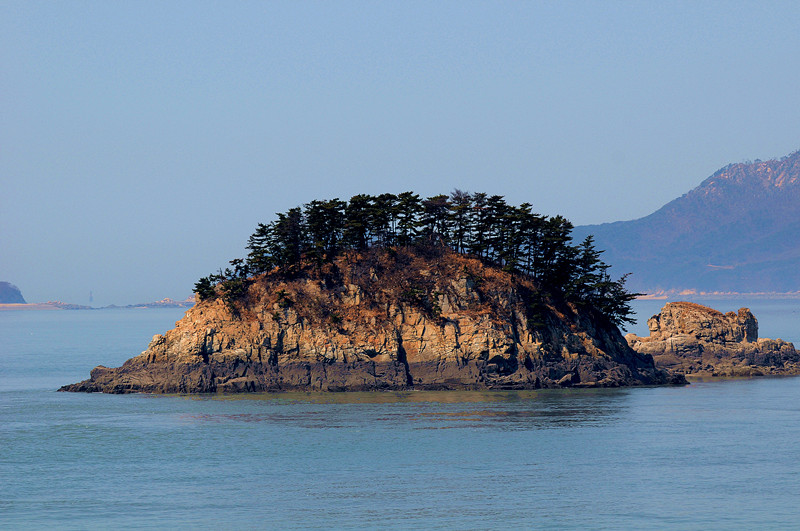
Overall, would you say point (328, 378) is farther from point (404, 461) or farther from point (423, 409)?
point (404, 461)

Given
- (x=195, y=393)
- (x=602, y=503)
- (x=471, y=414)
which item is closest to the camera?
(x=602, y=503)

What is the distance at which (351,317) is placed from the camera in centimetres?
11000

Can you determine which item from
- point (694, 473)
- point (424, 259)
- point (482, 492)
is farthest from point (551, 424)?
point (424, 259)

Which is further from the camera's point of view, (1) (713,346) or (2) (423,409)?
(1) (713,346)

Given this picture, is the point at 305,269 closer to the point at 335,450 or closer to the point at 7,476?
the point at 335,450

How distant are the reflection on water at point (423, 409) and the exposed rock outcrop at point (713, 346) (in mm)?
32171

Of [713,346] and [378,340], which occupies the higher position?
[378,340]

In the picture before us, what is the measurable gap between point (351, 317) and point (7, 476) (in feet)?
168

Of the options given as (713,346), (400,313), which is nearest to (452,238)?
(400,313)

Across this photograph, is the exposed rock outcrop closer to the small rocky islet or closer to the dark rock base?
the small rocky islet

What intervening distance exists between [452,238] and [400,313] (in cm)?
1473

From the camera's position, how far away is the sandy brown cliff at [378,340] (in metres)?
106

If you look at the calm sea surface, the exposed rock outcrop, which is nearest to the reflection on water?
the calm sea surface

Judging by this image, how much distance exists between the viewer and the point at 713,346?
137 metres
